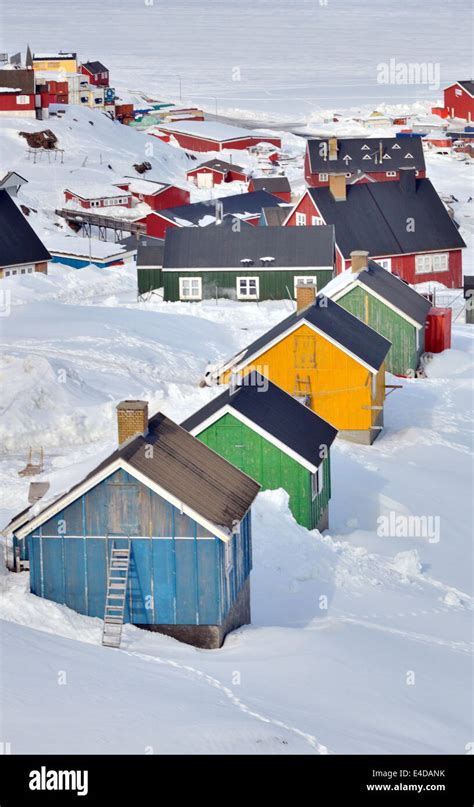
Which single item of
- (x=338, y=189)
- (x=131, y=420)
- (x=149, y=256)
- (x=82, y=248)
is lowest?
(x=82, y=248)

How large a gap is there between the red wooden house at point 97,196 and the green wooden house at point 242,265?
33609 mm

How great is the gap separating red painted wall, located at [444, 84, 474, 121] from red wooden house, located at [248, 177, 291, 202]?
5894cm

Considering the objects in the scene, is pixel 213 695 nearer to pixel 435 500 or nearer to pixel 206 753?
pixel 206 753

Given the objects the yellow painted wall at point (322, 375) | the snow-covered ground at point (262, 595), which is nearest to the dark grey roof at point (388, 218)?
the snow-covered ground at point (262, 595)

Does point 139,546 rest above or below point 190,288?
above

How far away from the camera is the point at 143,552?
2100cm

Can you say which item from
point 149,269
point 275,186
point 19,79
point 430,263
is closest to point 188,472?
point 149,269

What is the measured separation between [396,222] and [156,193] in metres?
31.1

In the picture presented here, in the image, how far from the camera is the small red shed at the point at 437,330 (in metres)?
47.2

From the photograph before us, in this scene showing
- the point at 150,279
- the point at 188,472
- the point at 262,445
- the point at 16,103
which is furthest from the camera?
the point at 16,103

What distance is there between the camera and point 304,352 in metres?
36.1

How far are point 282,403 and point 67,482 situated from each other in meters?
5.12

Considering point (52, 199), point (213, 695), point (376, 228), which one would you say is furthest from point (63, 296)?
point (213, 695)

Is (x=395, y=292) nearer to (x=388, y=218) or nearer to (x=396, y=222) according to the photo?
(x=388, y=218)
